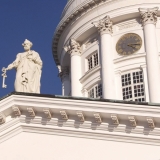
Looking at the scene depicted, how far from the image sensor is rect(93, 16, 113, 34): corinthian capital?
39.9m

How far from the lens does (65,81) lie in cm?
4378

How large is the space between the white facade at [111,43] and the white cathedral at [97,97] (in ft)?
0.18

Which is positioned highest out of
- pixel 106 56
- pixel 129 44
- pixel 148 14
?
pixel 148 14

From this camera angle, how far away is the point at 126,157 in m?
21.6

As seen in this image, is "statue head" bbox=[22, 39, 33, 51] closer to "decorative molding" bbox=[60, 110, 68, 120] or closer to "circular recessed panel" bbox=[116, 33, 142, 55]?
"decorative molding" bbox=[60, 110, 68, 120]

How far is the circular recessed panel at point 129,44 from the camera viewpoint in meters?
39.1

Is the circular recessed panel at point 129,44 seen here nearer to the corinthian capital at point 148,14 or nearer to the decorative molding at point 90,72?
the corinthian capital at point 148,14

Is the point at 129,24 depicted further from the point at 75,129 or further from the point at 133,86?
the point at 75,129

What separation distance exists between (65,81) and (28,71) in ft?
64.5

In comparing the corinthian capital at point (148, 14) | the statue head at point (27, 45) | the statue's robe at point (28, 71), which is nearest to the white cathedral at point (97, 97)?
the corinthian capital at point (148, 14)

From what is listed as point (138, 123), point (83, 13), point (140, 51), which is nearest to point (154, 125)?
point (138, 123)

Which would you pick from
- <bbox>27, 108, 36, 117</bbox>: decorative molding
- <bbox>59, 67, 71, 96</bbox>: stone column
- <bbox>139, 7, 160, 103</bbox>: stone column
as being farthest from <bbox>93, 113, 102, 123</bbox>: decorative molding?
<bbox>59, 67, 71, 96</bbox>: stone column

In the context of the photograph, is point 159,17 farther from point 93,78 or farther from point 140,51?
point 93,78

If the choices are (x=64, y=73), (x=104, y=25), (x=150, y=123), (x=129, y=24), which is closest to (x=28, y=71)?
(x=150, y=123)
